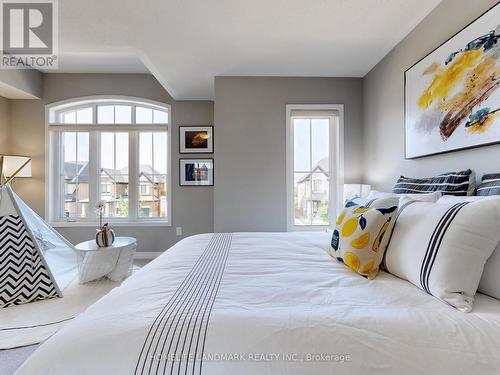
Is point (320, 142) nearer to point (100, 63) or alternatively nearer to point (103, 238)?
point (103, 238)

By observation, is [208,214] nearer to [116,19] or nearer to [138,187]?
[138,187]

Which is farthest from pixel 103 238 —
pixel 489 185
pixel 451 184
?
pixel 489 185

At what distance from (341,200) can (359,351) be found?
245 centimetres

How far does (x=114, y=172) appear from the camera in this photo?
3.72 m

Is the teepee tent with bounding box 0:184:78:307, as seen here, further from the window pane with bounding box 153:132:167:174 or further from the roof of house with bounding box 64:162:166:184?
the window pane with bounding box 153:132:167:174

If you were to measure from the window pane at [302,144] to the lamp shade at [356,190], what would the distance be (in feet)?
1.89

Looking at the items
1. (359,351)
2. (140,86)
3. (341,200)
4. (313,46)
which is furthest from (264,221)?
(140,86)

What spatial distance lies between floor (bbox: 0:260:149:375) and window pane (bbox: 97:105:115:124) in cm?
296

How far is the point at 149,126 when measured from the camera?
12.1 feet

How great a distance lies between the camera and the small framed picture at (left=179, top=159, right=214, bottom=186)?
3672 mm

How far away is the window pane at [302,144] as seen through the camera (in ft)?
9.91

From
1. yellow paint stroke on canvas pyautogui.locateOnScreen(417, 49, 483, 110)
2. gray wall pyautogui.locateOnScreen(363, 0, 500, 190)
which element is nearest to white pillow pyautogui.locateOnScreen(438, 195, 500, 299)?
gray wall pyautogui.locateOnScreen(363, 0, 500, 190)

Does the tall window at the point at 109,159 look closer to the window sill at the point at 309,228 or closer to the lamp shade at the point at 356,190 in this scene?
the window sill at the point at 309,228

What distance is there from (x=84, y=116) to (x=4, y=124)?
97cm
